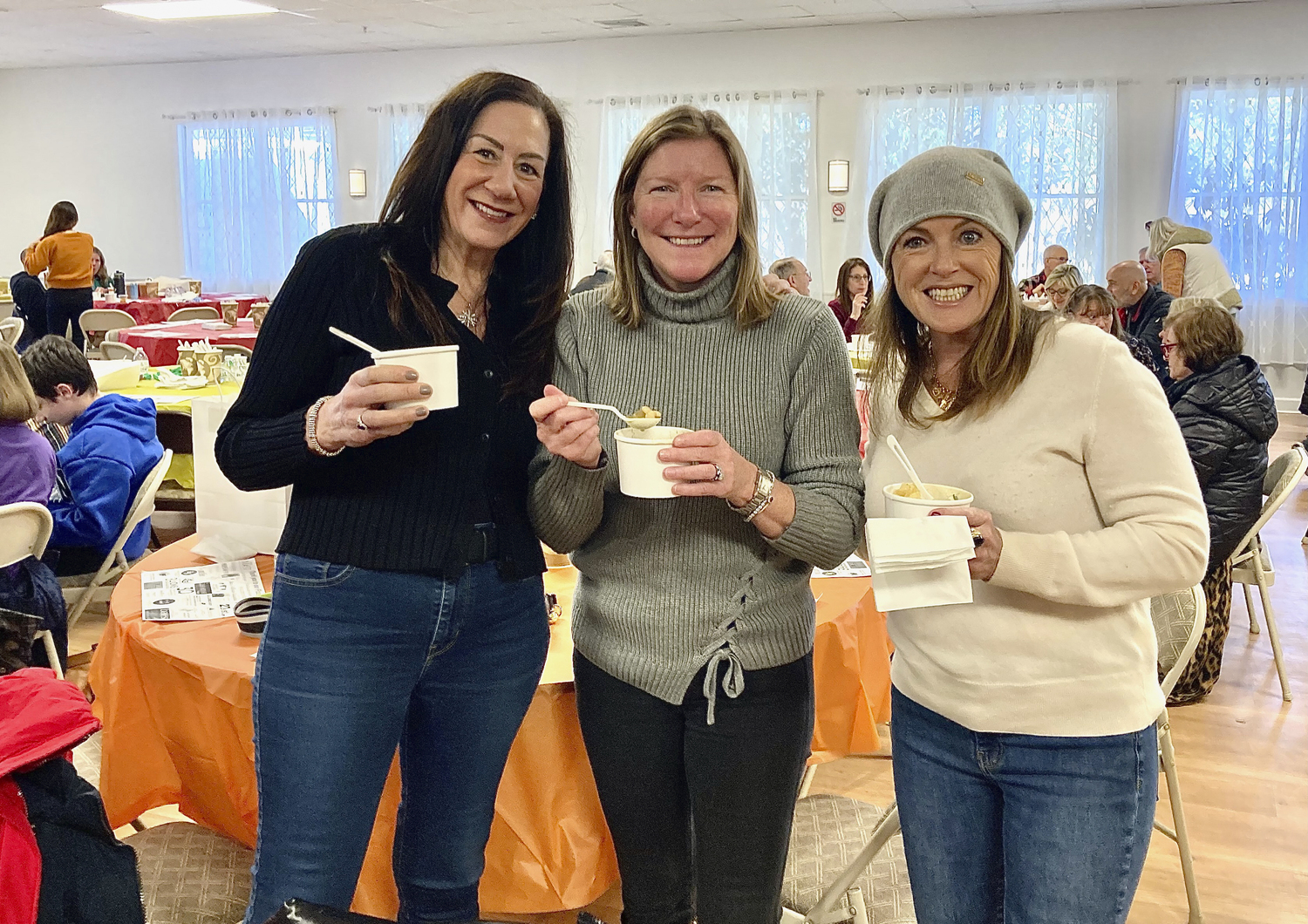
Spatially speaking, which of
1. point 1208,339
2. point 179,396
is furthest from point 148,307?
point 1208,339

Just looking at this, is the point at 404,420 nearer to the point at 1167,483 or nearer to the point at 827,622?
the point at 1167,483

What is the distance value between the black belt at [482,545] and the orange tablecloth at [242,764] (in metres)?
0.47

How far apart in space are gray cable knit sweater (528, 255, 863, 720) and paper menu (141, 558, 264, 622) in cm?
95

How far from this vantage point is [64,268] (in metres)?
9.02

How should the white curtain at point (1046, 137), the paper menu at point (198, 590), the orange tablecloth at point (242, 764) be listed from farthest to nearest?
1. the white curtain at point (1046, 137)
2. the paper menu at point (198, 590)
3. the orange tablecloth at point (242, 764)

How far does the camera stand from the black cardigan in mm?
1377

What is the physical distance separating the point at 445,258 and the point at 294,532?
1.41ft

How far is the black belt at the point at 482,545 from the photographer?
142 centimetres

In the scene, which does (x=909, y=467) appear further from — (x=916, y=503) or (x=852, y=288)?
(x=852, y=288)

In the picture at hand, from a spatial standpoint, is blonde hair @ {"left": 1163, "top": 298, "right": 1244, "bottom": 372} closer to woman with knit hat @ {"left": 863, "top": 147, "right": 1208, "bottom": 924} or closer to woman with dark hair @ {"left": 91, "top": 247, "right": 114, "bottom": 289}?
woman with knit hat @ {"left": 863, "top": 147, "right": 1208, "bottom": 924}

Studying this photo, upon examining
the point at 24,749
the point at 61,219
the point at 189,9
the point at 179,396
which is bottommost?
the point at 24,749

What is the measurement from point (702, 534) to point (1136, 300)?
585 cm

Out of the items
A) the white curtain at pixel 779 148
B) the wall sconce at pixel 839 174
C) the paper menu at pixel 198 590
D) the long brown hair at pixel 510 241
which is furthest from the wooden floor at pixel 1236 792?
the white curtain at pixel 779 148

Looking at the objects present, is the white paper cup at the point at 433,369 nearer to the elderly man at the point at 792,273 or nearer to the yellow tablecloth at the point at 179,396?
the yellow tablecloth at the point at 179,396
